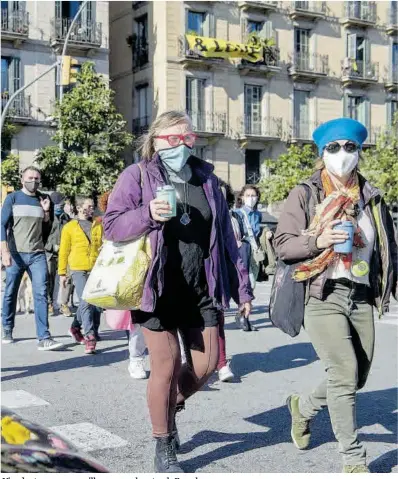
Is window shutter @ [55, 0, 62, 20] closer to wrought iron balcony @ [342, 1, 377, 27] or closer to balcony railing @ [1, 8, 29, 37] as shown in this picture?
balcony railing @ [1, 8, 29, 37]

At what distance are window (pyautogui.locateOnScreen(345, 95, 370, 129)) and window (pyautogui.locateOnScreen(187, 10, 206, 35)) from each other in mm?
10771

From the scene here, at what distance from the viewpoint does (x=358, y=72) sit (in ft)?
156

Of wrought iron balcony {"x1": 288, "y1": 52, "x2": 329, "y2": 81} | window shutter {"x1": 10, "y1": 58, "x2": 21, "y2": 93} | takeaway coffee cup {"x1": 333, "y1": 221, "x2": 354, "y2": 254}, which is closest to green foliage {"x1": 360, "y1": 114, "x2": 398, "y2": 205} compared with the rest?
wrought iron balcony {"x1": 288, "y1": 52, "x2": 329, "y2": 81}

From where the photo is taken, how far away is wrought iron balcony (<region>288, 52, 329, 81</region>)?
145 feet

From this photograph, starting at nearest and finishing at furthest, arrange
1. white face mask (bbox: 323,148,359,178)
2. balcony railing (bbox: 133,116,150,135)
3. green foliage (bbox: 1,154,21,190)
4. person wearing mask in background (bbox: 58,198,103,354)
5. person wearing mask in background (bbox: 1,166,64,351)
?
white face mask (bbox: 323,148,359,178) < person wearing mask in background (bbox: 1,166,64,351) < person wearing mask in background (bbox: 58,198,103,354) < green foliage (bbox: 1,154,21,190) < balcony railing (bbox: 133,116,150,135)

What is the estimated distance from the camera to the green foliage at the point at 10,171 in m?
32.5

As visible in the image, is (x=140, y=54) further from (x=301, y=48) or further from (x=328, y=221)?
(x=328, y=221)

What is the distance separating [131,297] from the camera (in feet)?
13.7

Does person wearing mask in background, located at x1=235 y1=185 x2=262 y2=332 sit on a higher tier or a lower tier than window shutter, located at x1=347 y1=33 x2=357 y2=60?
lower

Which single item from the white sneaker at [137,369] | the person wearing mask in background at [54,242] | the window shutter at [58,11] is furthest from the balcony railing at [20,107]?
the white sneaker at [137,369]

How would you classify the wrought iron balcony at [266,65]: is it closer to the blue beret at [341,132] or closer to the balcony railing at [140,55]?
the balcony railing at [140,55]

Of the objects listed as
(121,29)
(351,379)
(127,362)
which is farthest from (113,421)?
(121,29)

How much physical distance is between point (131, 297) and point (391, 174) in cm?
3483

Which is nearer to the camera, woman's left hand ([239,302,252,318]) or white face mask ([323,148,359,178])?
white face mask ([323,148,359,178])
